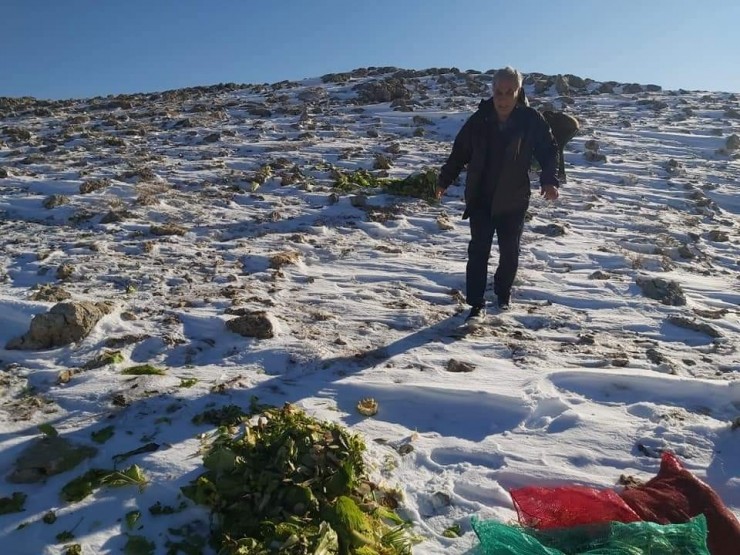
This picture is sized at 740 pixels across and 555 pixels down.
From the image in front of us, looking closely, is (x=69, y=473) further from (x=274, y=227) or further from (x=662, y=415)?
(x=274, y=227)

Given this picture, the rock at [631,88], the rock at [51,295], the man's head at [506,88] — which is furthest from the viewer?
the rock at [631,88]

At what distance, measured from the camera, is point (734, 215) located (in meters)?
8.26

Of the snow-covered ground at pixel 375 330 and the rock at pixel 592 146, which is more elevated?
the rock at pixel 592 146

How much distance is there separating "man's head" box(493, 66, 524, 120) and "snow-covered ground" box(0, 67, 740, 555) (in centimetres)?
160

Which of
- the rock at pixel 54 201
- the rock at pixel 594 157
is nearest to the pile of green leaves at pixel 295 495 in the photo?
the rock at pixel 54 201

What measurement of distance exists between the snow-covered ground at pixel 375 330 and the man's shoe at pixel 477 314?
14cm

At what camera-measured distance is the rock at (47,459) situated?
8.21 feet

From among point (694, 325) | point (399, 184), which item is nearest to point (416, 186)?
point (399, 184)

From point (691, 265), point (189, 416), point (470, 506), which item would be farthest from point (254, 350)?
point (691, 265)

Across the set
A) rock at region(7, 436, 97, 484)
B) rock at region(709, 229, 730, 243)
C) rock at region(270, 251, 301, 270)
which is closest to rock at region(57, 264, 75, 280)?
rock at region(270, 251, 301, 270)

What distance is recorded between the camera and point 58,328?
368 centimetres

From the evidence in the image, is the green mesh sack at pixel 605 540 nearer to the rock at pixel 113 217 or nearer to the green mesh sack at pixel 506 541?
the green mesh sack at pixel 506 541

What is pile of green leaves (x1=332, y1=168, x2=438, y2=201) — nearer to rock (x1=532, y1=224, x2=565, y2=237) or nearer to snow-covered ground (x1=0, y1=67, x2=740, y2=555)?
snow-covered ground (x1=0, y1=67, x2=740, y2=555)

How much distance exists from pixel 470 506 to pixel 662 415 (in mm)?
1366
